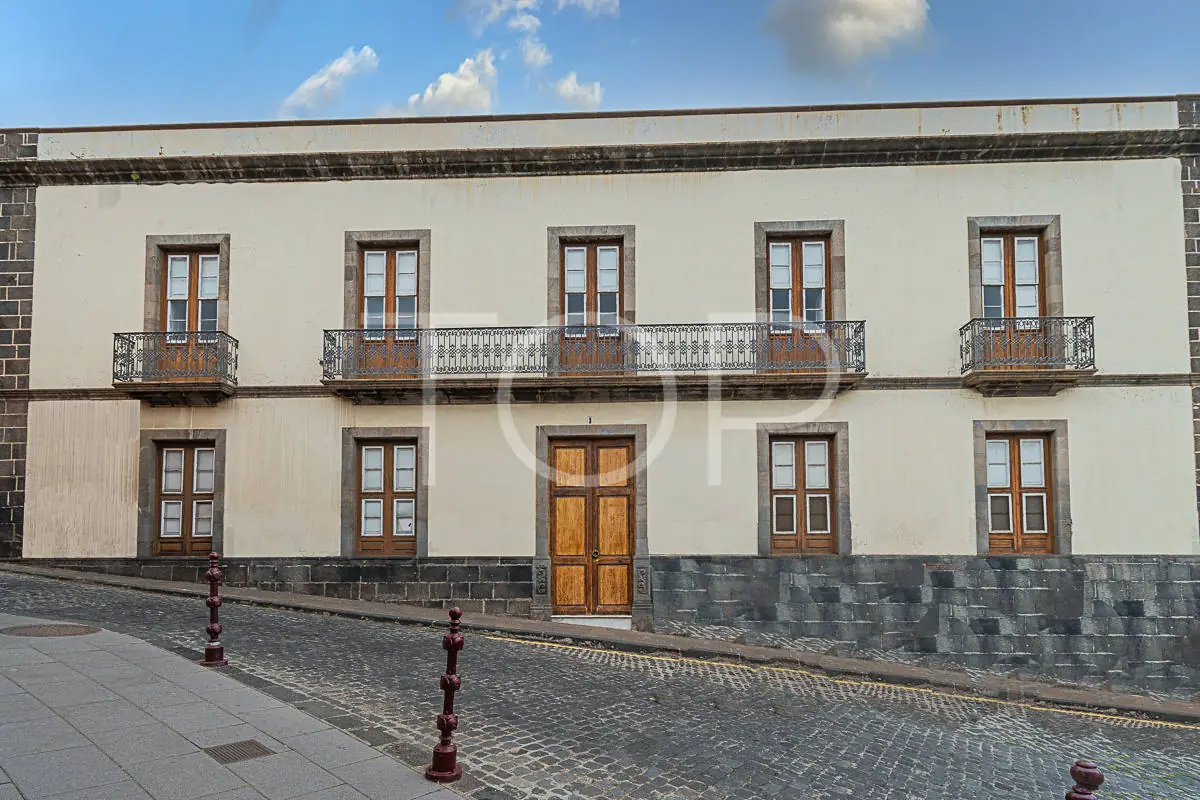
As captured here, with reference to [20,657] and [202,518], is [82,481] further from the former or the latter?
[20,657]

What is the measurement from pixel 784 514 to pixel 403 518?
6.01 m

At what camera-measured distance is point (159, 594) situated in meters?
11.0

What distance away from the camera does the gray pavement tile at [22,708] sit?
5266 mm

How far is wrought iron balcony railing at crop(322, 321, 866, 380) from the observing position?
11672 millimetres

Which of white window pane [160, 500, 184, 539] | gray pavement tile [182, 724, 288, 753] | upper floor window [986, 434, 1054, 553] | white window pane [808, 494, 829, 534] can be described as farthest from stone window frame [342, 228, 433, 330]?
upper floor window [986, 434, 1054, 553]

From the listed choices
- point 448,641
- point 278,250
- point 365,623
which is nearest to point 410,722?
point 448,641

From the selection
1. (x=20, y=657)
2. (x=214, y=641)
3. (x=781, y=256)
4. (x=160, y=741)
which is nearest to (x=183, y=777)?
(x=160, y=741)

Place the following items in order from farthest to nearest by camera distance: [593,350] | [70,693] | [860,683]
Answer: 1. [593,350]
2. [860,683]
3. [70,693]

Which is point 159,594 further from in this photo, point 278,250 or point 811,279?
point 811,279

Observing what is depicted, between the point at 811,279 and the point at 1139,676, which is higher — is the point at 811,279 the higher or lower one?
the higher one

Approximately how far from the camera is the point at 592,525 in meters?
11.8

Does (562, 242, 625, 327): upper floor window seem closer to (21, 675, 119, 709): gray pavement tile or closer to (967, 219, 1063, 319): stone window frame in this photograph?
(967, 219, 1063, 319): stone window frame

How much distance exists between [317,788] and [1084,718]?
28.1 feet

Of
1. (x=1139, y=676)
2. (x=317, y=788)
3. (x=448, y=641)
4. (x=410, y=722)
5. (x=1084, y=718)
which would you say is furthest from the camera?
(x=1139, y=676)
